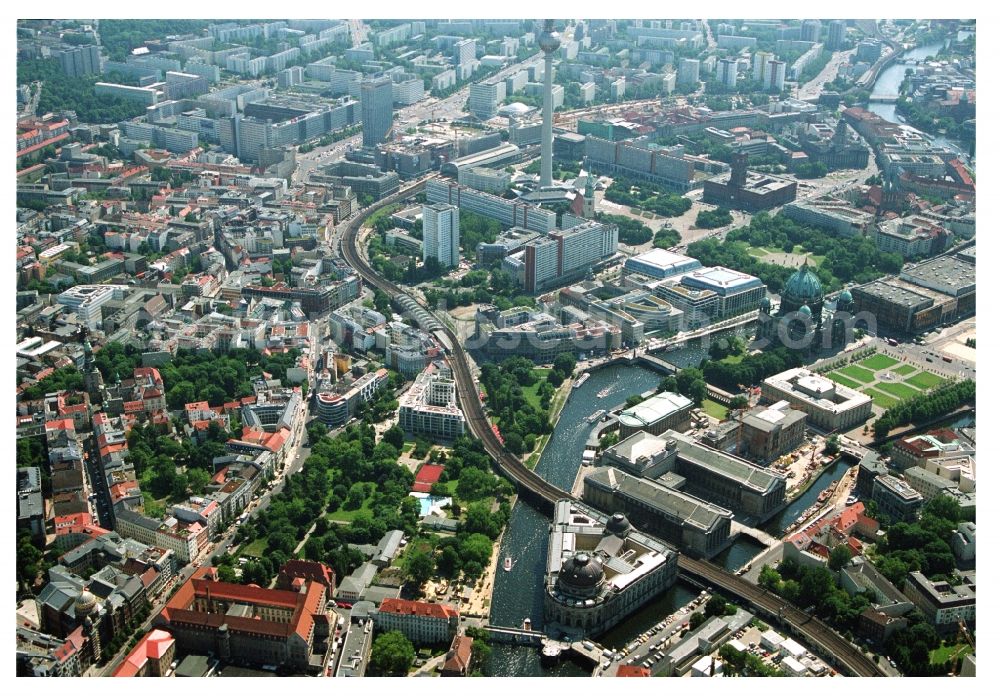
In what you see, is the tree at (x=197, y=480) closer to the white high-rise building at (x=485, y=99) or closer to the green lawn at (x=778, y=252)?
the green lawn at (x=778, y=252)

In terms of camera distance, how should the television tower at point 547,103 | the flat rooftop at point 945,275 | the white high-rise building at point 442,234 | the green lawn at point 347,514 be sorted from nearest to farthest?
the green lawn at point 347,514
the flat rooftop at point 945,275
the white high-rise building at point 442,234
the television tower at point 547,103

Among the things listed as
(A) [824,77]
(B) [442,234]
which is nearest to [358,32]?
(A) [824,77]

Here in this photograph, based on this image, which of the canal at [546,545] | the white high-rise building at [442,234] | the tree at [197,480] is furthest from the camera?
the white high-rise building at [442,234]

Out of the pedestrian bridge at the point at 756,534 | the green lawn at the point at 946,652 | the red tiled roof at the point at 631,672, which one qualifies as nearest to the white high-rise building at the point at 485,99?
the pedestrian bridge at the point at 756,534

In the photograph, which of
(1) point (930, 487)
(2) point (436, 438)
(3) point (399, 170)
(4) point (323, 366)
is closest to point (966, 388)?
(1) point (930, 487)

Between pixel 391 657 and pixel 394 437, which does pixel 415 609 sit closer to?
pixel 391 657

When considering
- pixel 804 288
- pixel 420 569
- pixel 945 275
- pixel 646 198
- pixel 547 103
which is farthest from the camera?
pixel 646 198

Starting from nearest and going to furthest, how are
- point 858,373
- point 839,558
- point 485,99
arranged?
point 839,558
point 858,373
point 485,99

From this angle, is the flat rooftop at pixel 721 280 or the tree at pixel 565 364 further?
the flat rooftop at pixel 721 280
